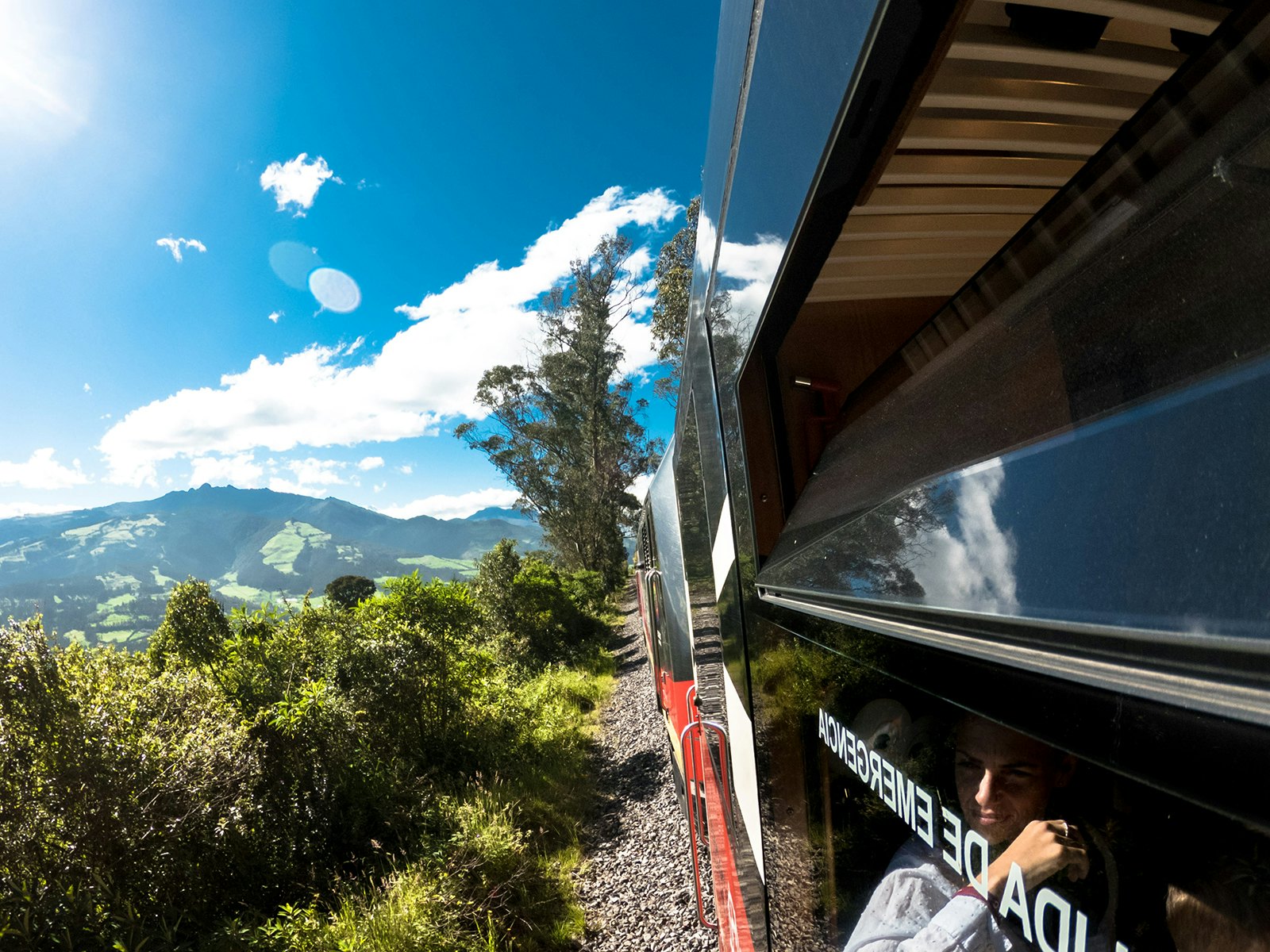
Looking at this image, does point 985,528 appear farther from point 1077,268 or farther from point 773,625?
point 773,625

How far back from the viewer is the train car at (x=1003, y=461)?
41cm

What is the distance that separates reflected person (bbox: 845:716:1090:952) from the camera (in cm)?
53

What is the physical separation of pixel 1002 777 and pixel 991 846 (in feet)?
0.26

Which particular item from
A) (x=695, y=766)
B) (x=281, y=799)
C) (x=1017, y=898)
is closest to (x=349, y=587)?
(x=281, y=799)

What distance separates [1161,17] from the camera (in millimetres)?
745

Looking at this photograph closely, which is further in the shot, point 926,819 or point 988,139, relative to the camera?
point 988,139

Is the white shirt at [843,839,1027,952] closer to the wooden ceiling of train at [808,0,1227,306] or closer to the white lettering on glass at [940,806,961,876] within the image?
the white lettering on glass at [940,806,961,876]

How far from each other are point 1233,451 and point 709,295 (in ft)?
5.38

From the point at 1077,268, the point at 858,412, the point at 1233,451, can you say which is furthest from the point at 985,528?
the point at 858,412

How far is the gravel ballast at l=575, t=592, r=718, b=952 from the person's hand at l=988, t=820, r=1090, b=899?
4211mm

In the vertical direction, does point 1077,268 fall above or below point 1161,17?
below

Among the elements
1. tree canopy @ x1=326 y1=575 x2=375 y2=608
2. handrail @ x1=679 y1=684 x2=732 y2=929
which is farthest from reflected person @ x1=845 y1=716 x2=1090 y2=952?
tree canopy @ x1=326 y1=575 x2=375 y2=608

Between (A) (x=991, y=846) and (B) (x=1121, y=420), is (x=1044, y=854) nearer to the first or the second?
(A) (x=991, y=846)

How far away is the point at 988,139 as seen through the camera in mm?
1068
